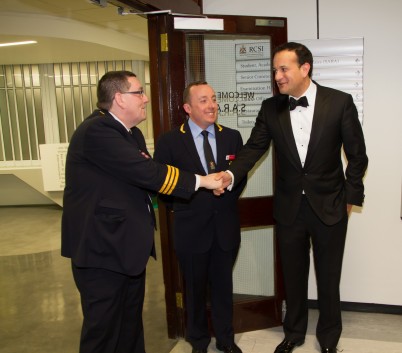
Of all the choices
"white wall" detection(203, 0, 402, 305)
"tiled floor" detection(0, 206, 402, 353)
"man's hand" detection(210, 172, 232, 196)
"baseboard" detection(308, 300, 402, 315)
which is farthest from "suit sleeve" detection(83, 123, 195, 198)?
"baseboard" detection(308, 300, 402, 315)

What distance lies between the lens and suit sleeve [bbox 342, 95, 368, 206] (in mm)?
2408

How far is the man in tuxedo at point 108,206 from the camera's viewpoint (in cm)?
190

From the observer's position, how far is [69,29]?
5.57m

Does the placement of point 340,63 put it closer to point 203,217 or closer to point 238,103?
point 238,103

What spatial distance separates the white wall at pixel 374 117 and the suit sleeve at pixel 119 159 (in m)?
1.69

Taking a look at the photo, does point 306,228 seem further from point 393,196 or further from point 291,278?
point 393,196

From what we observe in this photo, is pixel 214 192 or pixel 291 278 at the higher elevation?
pixel 214 192

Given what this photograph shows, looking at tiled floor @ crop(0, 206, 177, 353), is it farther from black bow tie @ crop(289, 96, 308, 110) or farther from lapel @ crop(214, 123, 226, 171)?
black bow tie @ crop(289, 96, 308, 110)

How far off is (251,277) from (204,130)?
Result: 1.30m

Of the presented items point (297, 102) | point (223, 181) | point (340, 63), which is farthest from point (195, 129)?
point (340, 63)

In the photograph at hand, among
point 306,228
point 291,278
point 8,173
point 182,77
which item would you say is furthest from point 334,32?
point 8,173

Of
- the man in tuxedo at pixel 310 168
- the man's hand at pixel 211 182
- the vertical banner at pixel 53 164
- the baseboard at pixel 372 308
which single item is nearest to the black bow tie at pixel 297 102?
the man in tuxedo at pixel 310 168

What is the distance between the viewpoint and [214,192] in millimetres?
2447

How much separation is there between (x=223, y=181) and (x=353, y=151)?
2.61 feet
